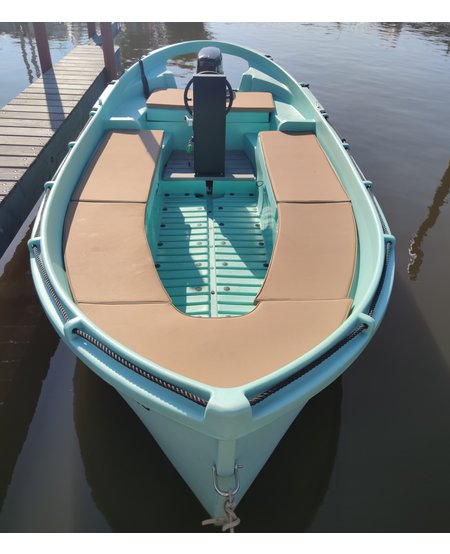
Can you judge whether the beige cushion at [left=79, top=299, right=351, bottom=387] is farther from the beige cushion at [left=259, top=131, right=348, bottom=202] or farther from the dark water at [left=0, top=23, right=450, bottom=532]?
the beige cushion at [left=259, top=131, right=348, bottom=202]

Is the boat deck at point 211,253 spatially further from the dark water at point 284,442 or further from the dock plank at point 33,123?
the dock plank at point 33,123

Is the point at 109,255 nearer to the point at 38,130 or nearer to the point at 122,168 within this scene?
the point at 122,168

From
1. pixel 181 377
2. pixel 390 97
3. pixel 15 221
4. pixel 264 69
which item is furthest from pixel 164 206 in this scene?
pixel 390 97

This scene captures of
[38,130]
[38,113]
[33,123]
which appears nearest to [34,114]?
[38,113]

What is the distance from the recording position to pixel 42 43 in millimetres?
9688

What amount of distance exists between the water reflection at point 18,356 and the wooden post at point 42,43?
6343 millimetres

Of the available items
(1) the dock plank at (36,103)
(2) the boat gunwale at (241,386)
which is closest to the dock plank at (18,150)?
(1) the dock plank at (36,103)

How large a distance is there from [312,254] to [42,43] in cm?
952

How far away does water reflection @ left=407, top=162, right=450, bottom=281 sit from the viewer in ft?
21.0

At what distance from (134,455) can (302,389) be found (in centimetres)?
207

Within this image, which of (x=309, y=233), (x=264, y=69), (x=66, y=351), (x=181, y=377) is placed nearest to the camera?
(x=181, y=377)

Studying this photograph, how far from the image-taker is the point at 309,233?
13.0ft

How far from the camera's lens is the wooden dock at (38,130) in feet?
17.7

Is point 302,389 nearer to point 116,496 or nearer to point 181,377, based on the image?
point 181,377
